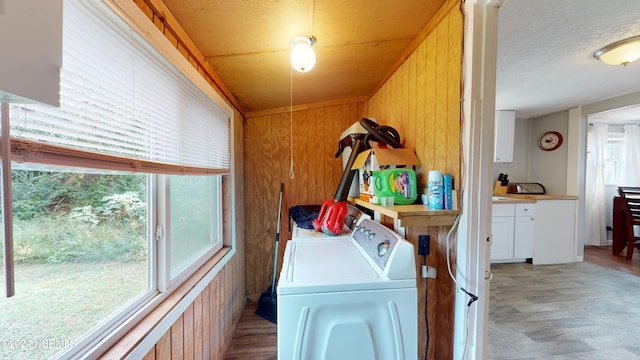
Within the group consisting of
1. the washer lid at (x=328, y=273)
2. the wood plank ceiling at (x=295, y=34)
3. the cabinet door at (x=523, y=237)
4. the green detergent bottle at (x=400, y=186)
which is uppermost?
the wood plank ceiling at (x=295, y=34)

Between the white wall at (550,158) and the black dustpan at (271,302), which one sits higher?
the white wall at (550,158)

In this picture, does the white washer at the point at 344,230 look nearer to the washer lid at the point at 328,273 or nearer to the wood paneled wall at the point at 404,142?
the washer lid at the point at 328,273

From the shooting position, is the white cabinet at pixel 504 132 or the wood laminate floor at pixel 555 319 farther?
the white cabinet at pixel 504 132

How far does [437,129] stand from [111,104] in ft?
4.83

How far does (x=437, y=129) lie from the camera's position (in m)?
1.36

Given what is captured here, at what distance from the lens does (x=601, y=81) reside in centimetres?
263

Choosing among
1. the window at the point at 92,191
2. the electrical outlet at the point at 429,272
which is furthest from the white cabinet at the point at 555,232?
the window at the point at 92,191

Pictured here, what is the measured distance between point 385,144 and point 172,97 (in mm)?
1279

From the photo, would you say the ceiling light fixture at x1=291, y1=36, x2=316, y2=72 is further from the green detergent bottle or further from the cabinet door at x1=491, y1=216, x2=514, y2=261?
the cabinet door at x1=491, y1=216, x2=514, y2=261

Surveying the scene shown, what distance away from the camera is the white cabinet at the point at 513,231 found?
3322mm

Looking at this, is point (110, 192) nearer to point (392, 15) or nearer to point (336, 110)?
point (392, 15)

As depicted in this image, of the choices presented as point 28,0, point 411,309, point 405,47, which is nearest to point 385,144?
point 405,47

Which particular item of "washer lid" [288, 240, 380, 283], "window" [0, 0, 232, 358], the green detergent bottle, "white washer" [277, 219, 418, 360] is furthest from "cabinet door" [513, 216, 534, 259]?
"window" [0, 0, 232, 358]

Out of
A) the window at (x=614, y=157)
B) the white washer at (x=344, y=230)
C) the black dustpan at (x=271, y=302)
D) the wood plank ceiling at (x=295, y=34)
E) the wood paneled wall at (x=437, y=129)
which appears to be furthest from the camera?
the window at (x=614, y=157)
